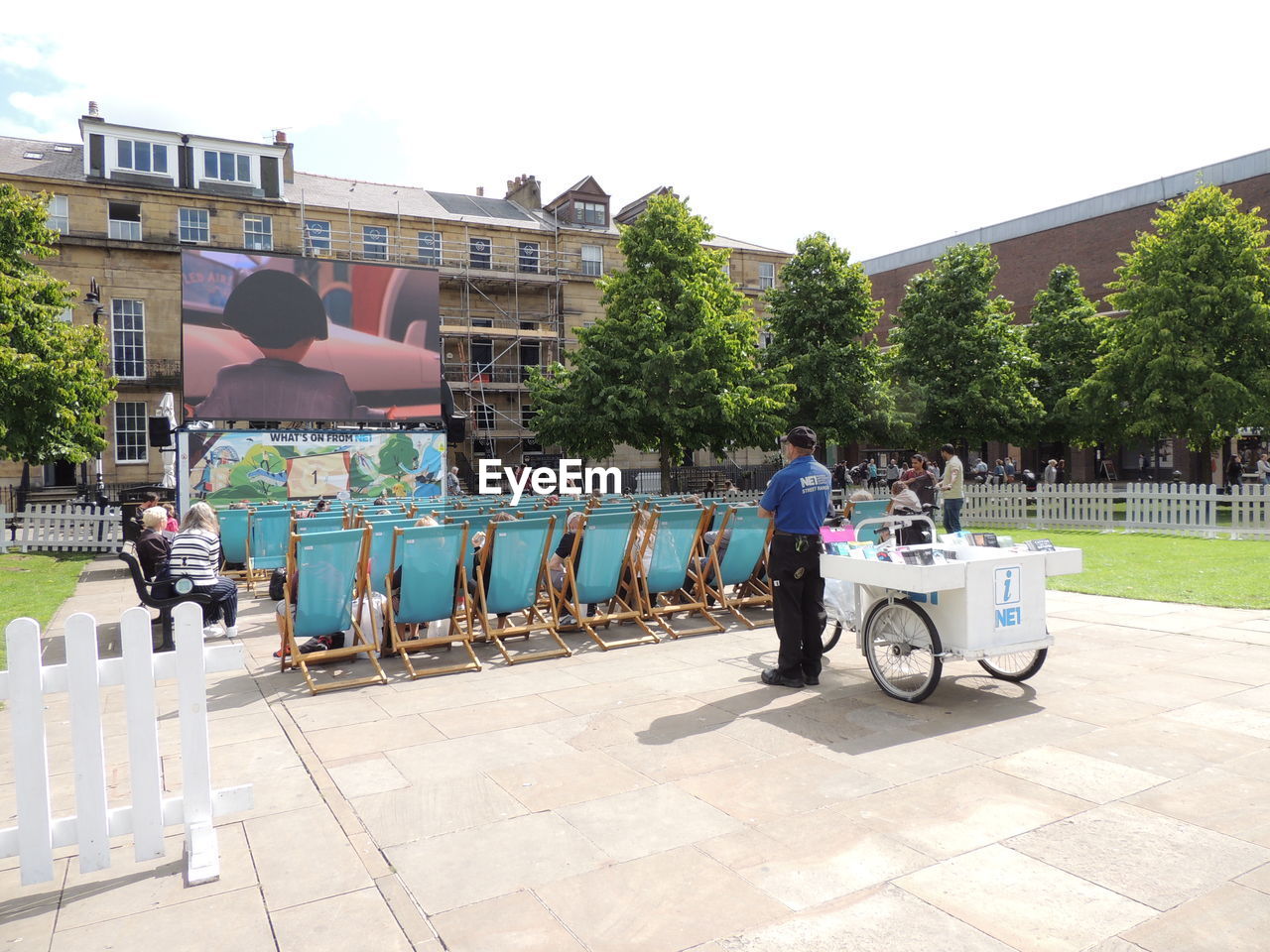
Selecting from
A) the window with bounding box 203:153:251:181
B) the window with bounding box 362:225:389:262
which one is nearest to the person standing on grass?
→ the window with bounding box 362:225:389:262

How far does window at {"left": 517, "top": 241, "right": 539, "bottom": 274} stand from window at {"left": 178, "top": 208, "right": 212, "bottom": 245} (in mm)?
14432

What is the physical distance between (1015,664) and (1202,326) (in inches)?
996

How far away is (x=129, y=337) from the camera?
125 feet

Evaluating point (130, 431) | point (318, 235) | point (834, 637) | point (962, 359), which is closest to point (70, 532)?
point (834, 637)

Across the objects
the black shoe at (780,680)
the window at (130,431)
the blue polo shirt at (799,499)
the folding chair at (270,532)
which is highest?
the window at (130,431)

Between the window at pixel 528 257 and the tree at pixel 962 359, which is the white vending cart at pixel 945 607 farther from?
the window at pixel 528 257

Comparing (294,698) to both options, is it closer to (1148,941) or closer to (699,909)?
(699,909)

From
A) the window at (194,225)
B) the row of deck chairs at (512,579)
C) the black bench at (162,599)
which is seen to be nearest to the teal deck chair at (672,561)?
the row of deck chairs at (512,579)

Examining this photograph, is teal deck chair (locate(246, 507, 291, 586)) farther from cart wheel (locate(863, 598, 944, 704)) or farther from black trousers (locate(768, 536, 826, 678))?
cart wheel (locate(863, 598, 944, 704))

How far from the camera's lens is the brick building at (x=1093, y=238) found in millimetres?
Result: 40500

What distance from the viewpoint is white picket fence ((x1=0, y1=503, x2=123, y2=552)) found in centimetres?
1956

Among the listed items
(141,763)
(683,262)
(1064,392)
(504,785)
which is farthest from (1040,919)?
(1064,392)

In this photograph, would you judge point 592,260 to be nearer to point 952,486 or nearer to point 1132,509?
point 1132,509

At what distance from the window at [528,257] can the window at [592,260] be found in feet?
8.31
